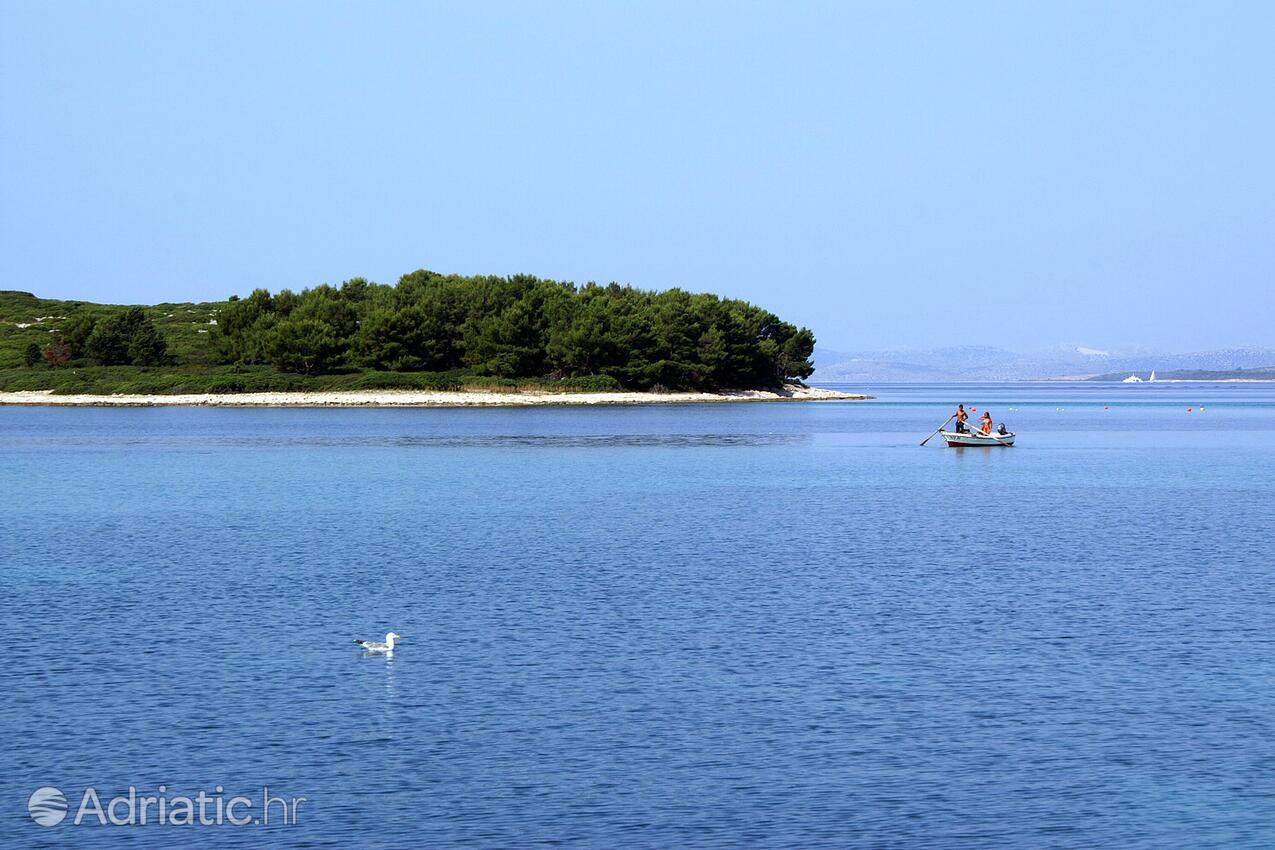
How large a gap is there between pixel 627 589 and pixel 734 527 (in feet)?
45.8

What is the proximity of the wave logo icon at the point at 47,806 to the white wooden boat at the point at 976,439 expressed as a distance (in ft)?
247

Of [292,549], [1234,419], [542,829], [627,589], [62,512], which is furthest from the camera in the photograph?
Result: [1234,419]

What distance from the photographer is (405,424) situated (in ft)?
401

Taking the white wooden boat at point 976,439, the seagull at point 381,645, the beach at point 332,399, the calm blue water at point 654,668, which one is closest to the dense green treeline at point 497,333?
the beach at point 332,399

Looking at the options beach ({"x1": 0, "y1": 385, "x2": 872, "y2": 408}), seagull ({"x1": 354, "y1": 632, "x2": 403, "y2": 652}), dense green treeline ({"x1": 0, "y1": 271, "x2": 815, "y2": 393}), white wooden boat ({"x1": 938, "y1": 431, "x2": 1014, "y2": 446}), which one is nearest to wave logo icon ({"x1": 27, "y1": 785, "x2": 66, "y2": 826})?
seagull ({"x1": 354, "y1": 632, "x2": 403, "y2": 652})

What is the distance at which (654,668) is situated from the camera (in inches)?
898

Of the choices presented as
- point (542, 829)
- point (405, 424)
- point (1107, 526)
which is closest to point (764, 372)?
point (405, 424)

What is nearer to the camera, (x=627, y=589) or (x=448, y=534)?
(x=627, y=589)

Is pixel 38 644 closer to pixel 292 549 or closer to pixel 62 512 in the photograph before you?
pixel 292 549

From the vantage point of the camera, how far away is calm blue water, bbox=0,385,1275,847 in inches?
623

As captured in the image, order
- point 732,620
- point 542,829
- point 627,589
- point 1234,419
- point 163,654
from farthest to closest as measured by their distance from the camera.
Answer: point 1234,419
point 627,589
point 732,620
point 163,654
point 542,829

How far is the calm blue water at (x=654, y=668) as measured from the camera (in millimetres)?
15828

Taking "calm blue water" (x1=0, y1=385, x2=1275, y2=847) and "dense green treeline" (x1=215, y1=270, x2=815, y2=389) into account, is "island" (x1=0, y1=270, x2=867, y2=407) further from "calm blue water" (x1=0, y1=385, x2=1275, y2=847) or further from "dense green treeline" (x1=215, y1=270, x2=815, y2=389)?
"calm blue water" (x1=0, y1=385, x2=1275, y2=847)

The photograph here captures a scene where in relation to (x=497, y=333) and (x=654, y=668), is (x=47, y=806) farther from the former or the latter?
(x=497, y=333)
